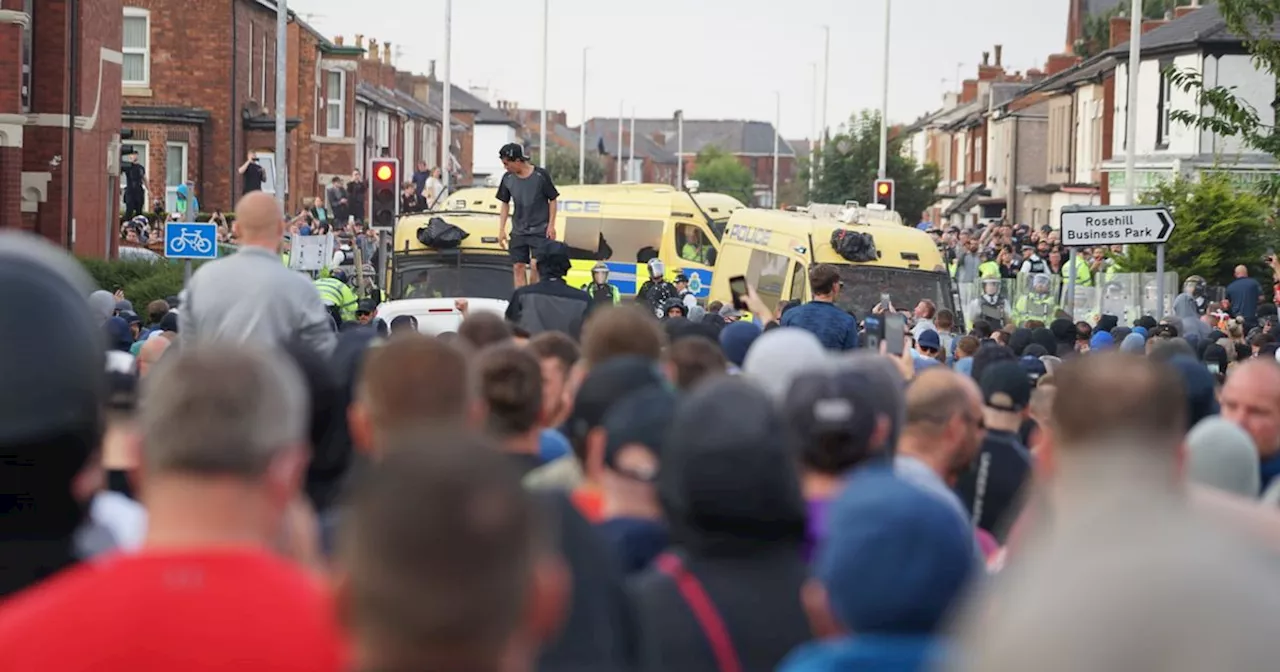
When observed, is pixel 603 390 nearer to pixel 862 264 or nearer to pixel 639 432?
pixel 639 432

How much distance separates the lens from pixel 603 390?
582 cm

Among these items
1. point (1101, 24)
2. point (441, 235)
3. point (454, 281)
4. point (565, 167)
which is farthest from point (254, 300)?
point (565, 167)

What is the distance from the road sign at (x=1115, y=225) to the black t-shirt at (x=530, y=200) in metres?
6.54

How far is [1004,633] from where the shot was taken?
241 centimetres

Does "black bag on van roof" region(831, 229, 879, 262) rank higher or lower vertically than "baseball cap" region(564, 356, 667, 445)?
higher

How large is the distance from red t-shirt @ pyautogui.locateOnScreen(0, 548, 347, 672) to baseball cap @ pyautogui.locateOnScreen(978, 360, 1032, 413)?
17.6ft

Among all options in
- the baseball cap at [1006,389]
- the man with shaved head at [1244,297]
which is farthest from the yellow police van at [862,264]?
the baseball cap at [1006,389]

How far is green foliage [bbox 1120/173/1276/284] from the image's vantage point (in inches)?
1211

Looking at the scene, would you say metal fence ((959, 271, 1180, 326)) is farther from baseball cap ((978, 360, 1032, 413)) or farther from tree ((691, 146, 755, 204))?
tree ((691, 146, 755, 204))

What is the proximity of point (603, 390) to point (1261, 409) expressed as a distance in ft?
9.59

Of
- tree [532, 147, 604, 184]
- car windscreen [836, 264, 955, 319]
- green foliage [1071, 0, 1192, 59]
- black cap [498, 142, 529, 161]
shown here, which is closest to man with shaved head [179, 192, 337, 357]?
black cap [498, 142, 529, 161]

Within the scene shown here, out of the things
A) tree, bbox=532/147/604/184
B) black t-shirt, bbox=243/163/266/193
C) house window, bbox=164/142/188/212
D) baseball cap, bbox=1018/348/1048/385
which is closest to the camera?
baseball cap, bbox=1018/348/1048/385

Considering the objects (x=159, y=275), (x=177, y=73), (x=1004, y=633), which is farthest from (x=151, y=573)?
(x=177, y=73)

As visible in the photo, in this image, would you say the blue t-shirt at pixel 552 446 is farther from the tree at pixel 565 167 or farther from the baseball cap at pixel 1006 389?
the tree at pixel 565 167
